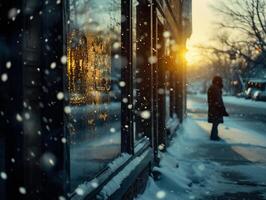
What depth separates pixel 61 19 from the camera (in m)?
2.71

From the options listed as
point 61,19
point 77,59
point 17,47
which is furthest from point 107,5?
point 17,47

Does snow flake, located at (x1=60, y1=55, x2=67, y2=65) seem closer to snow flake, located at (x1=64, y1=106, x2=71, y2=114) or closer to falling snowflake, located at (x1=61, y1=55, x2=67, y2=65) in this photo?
falling snowflake, located at (x1=61, y1=55, x2=67, y2=65)

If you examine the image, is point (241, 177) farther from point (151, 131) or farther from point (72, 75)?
point (72, 75)

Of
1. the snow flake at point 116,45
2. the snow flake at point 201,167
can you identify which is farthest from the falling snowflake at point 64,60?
the snow flake at point 201,167

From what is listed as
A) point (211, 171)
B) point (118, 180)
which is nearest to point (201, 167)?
point (211, 171)

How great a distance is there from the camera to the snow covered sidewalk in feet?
20.1

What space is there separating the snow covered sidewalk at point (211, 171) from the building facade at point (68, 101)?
0.80 meters

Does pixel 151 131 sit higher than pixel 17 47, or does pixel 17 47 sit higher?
pixel 17 47

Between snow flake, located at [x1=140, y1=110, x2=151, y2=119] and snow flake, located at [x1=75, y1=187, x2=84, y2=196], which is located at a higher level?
snow flake, located at [x1=140, y1=110, x2=151, y2=119]

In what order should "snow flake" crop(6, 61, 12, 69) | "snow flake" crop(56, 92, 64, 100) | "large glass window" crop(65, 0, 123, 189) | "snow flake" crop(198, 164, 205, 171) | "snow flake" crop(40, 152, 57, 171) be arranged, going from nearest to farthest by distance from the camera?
"snow flake" crop(6, 61, 12, 69) → "snow flake" crop(40, 152, 57, 171) → "snow flake" crop(56, 92, 64, 100) → "large glass window" crop(65, 0, 123, 189) → "snow flake" crop(198, 164, 205, 171)

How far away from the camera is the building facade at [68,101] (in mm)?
2348

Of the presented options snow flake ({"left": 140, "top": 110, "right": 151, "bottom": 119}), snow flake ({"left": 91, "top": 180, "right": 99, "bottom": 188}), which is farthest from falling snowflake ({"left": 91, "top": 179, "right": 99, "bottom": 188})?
snow flake ({"left": 140, "top": 110, "right": 151, "bottom": 119})

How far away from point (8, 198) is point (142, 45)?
15.0ft

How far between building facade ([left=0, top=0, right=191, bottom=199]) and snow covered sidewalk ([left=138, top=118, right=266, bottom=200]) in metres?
0.80
